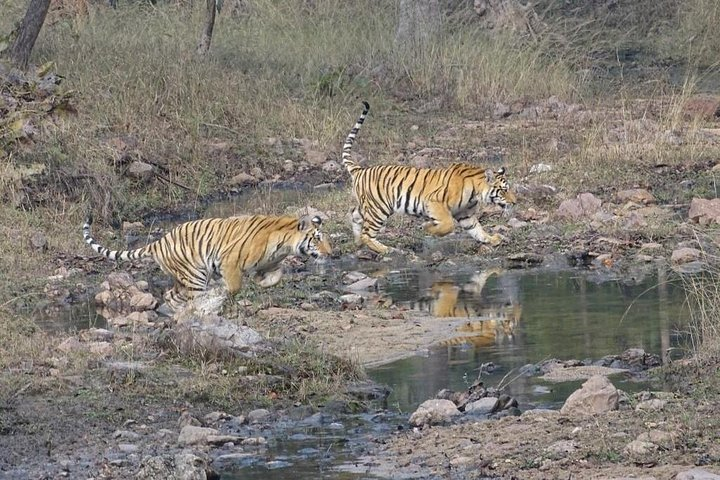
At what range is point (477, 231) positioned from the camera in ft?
41.4

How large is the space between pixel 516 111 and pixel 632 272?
8.99m

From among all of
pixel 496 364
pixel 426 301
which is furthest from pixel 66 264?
pixel 496 364

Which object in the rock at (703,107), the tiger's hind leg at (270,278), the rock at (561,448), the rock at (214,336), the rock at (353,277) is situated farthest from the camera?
the rock at (703,107)

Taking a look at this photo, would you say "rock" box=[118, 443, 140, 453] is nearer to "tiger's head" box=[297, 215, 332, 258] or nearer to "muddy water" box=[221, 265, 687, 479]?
"muddy water" box=[221, 265, 687, 479]

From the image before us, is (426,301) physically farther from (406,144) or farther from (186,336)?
(406,144)

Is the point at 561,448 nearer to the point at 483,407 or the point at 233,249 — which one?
the point at 483,407

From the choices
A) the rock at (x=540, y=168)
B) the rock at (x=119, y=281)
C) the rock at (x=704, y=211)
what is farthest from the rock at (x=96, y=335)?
the rock at (x=540, y=168)

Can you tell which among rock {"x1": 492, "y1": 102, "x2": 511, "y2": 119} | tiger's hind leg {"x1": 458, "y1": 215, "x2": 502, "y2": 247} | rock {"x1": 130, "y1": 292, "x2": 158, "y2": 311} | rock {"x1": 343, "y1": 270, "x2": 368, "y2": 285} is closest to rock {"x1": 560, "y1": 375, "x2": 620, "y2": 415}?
rock {"x1": 130, "y1": 292, "x2": 158, "y2": 311}

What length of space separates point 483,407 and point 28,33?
11.3m

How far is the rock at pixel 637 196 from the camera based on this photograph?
538 inches

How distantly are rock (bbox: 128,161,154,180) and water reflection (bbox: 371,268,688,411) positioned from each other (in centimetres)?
473

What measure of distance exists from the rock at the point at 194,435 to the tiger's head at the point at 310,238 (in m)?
3.40

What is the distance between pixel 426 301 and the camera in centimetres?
→ 1052

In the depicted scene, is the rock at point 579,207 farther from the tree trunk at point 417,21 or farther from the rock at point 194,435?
the tree trunk at point 417,21
